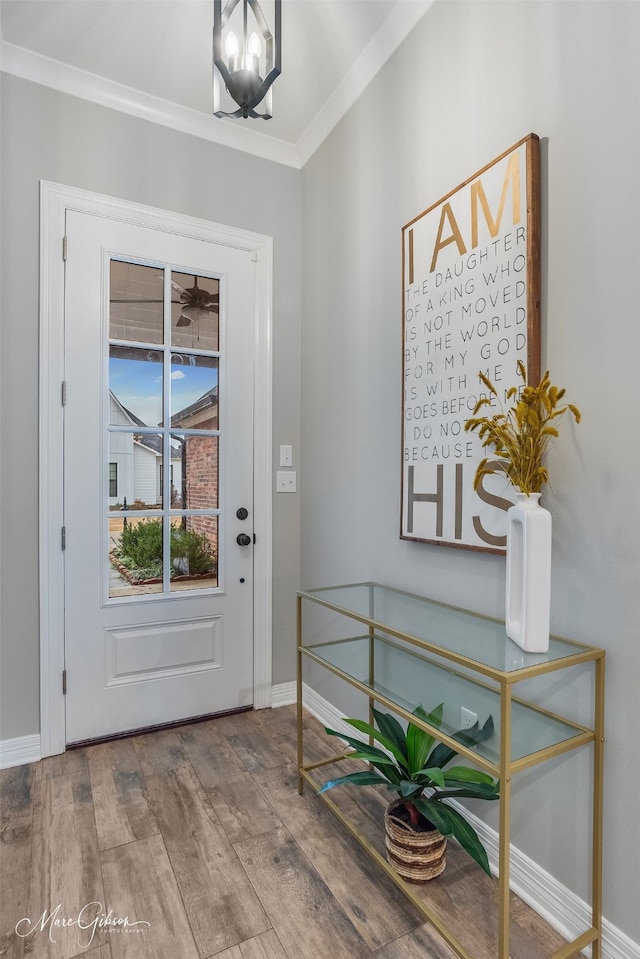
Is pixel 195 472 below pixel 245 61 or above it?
below

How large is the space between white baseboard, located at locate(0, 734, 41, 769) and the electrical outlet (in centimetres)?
175

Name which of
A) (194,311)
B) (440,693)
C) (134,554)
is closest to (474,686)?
(440,693)

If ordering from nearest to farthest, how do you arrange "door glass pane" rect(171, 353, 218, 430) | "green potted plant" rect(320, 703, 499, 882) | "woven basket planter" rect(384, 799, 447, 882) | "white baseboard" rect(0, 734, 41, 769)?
"green potted plant" rect(320, 703, 499, 882) < "woven basket planter" rect(384, 799, 447, 882) < "white baseboard" rect(0, 734, 41, 769) < "door glass pane" rect(171, 353, 218, 430)

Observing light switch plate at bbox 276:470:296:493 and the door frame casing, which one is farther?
light switch plate at bbox 276:470:296:493

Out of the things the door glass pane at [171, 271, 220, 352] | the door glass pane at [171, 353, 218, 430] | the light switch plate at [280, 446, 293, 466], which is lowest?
the light switch plate at [280, 446, 293, 466]

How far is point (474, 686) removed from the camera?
53.3 inches

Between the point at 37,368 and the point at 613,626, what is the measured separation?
2.16m

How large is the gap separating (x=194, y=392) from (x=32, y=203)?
960mm

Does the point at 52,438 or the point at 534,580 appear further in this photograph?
the point at 52,438

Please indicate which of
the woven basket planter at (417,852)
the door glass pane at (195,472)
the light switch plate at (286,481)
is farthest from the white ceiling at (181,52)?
the woven basket planter at (417,852)

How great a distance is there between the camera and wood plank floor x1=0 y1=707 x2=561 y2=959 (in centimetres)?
125

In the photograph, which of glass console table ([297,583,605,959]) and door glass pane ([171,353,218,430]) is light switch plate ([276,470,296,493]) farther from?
glass console table ([297,583,605,959])

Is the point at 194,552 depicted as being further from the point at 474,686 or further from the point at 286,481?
the point at 474,686

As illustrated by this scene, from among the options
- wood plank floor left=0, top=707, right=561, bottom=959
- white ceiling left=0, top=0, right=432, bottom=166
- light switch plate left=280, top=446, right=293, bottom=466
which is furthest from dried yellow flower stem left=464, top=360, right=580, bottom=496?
white ceiling left=0, top=0, right=432, bottom=166
